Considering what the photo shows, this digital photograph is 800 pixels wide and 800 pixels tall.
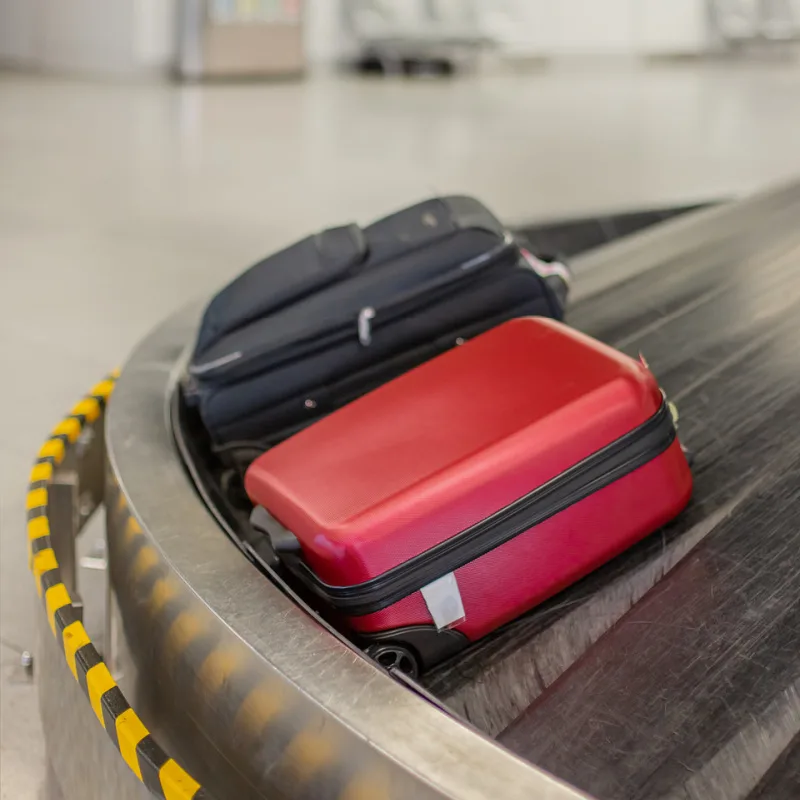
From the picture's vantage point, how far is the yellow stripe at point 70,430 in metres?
1.55

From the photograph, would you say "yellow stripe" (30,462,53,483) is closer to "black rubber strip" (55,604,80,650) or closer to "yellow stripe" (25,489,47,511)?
"yellow stripe" (25,489,47,511)

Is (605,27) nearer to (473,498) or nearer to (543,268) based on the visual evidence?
(543,268)

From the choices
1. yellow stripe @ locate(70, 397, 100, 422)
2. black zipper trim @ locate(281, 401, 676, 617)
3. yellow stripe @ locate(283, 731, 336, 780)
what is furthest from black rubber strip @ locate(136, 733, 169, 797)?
yellow stripe @ locate(70, 397, 100, 422)

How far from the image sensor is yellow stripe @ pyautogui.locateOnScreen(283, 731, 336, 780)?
0.85 meters

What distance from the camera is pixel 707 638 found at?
102cm

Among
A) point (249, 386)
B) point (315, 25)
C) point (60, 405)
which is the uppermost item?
point (315, 25)

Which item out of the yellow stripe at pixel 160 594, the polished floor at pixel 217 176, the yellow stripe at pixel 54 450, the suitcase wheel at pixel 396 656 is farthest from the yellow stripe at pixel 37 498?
the suitcase wheel at pixel 396 656

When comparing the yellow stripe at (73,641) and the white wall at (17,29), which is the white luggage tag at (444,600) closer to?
the yellow stripe at (73,641)

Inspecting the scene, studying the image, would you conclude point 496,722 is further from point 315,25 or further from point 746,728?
point 315,25

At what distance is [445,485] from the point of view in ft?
3.28

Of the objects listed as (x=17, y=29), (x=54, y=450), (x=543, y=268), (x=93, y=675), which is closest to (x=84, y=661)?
(x=93, y=675)

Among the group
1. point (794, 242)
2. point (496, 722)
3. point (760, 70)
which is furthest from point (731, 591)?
point (760, 70)

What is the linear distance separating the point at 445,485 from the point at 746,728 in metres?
0.38

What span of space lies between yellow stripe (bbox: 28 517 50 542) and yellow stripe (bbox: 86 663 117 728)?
32 centimetres
